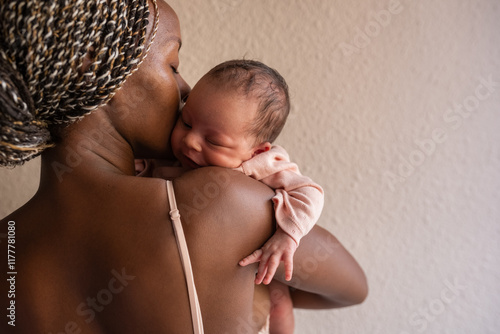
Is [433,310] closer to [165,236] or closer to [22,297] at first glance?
[165,236]

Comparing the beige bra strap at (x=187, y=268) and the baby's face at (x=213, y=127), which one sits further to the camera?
the baby's face at (x=213, y=127)

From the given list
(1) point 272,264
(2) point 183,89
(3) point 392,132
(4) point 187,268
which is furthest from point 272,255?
(3) point 392,132

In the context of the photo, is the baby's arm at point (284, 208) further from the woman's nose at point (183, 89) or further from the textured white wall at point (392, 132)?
the textured white wall at point (392, 132)

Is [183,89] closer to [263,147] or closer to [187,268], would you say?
[263,147]

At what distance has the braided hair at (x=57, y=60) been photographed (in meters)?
0.66

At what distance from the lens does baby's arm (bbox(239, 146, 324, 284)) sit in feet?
2.63

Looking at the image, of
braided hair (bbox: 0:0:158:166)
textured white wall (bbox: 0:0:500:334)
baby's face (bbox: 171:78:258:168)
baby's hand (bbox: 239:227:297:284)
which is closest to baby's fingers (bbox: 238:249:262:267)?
baby's hand (bbox: 239:227:297:284)

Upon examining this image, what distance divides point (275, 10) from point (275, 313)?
34.0 inches

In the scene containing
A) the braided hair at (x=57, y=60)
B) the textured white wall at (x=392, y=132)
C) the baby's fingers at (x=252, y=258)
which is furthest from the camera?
the textured white wall at (x=392, y=132)

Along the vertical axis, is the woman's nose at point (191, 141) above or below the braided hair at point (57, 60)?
below

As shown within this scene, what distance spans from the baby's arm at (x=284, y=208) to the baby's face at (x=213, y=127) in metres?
0.04

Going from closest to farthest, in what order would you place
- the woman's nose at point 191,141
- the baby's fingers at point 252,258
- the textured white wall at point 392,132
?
1. the baby's fingers at point 252,258
2. the woman's nose at point 191,141
3. the textured white wall at point 392,132

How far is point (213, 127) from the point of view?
94 centimetres

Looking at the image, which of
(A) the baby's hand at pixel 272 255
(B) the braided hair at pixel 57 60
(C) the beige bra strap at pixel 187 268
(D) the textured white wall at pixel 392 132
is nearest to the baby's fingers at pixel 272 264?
(A) the baby's hand at pixel 272 255
